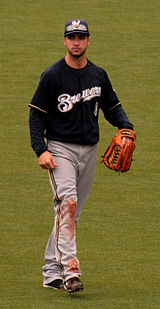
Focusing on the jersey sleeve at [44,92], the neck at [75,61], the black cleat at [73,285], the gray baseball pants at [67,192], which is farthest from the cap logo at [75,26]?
the black cleat at [73,285]

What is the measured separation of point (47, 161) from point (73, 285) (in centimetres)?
81

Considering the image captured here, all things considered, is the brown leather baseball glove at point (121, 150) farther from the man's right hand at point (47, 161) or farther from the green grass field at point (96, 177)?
the green grass field at point (96, 177)

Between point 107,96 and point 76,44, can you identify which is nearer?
point 76,44

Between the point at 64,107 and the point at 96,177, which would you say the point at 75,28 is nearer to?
the point at 64,107

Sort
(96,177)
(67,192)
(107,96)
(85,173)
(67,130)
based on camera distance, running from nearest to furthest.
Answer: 1. (67,192)
2. (67,130)
3. (85,173)
4. (107,96)
5. (96,177)

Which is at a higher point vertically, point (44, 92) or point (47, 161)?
point (44, 92)

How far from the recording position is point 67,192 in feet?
19.2

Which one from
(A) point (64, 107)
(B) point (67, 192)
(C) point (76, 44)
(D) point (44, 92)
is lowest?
(B) point (67, 192)

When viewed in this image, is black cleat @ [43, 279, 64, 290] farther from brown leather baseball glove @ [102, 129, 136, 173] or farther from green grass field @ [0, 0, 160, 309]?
brown leather baseball glove @ [102, 129, 136, 173]

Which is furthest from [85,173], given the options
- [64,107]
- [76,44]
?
[76,44]

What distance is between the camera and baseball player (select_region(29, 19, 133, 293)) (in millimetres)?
5867

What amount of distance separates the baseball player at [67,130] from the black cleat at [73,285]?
1 cm

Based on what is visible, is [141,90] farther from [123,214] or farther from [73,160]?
[73,160]

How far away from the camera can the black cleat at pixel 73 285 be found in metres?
5.70
